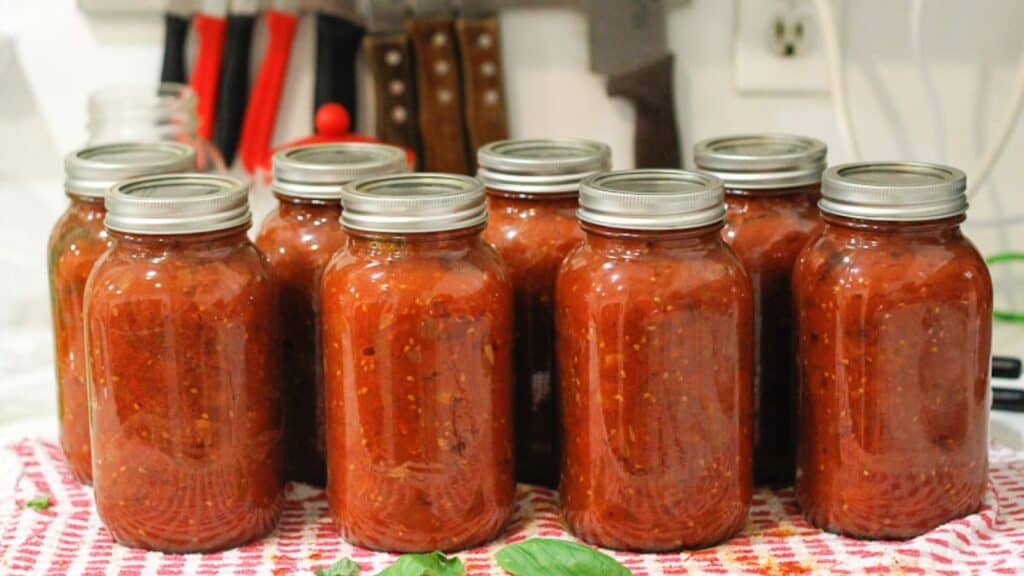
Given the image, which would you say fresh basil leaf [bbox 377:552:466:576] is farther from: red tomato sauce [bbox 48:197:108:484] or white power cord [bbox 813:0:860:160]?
white power cord [bbox 813:0:860:160]

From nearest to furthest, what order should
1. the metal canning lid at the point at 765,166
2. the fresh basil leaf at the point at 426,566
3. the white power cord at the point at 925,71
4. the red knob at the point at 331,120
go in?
the fresh basil leaf at the point at 426,566
the metal canning lid at the point at 765,166
the red knob at the point at 331,120
the white power cord at the point at 925,71

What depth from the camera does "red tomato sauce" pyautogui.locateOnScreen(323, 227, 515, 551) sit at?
109cm

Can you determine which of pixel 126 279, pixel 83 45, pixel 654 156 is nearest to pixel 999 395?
pixel 654 156

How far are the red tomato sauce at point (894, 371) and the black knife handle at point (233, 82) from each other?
0.80m

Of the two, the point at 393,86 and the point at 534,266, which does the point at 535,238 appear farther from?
the point at 393,86

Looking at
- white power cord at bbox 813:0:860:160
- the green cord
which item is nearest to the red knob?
white power cord at bbox 813:0:860:160

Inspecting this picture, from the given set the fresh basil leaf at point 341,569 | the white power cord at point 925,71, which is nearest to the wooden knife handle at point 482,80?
the white power cord at point 925,71

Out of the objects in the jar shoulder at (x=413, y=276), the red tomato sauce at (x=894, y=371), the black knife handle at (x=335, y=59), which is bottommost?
the red tomato sauce at (x=894, y=371)

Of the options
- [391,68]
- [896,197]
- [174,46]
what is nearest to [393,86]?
[391,68]

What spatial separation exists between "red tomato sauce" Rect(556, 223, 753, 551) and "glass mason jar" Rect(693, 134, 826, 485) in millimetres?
99

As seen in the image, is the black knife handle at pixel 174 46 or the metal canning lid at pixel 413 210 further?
the black knife handle at pixel 174 46

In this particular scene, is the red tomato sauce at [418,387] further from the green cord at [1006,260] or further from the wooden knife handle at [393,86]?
the green cord at [1006,260]

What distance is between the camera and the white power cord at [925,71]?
1666mm

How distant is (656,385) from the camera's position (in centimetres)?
111
